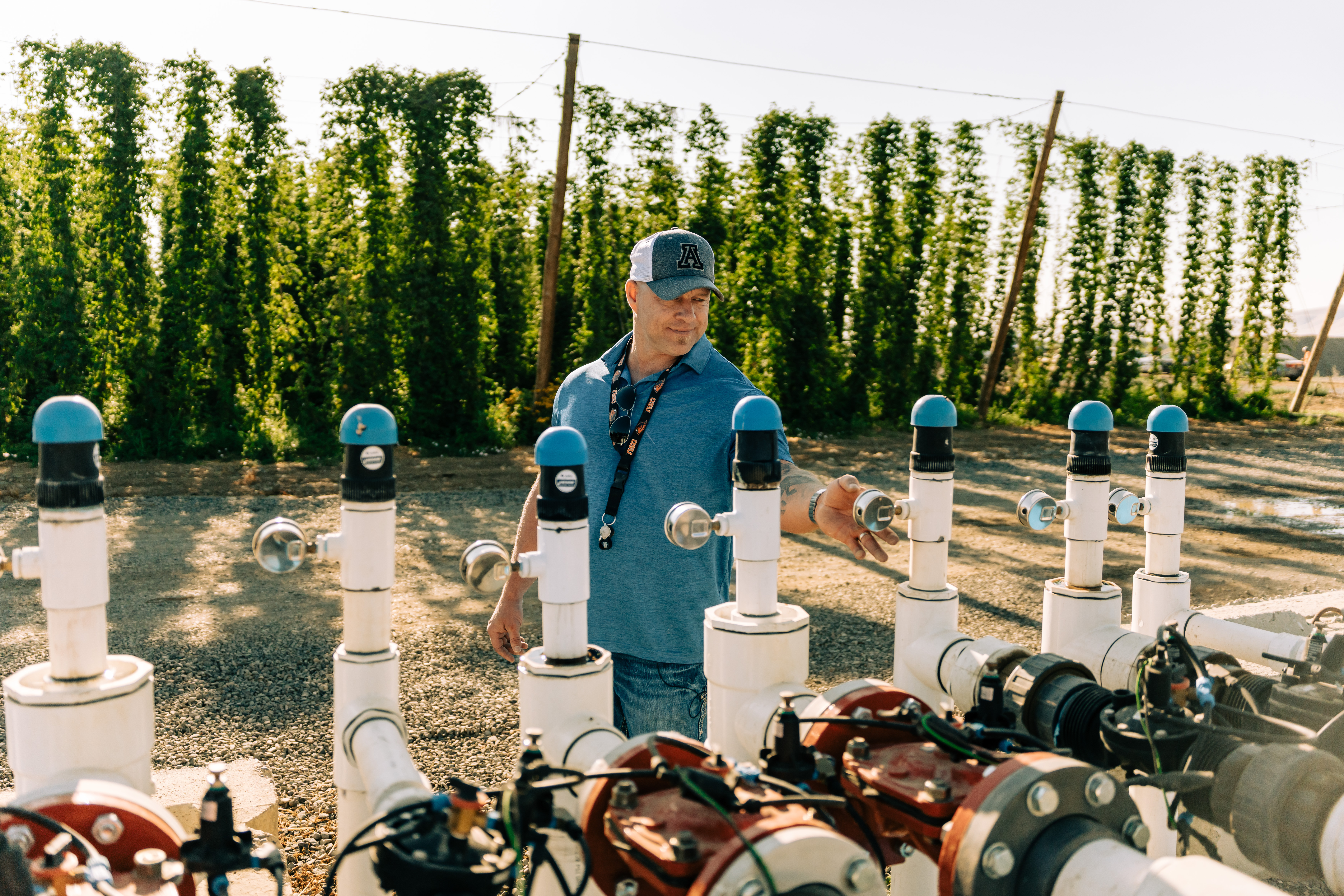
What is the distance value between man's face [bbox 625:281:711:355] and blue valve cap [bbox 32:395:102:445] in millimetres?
1596

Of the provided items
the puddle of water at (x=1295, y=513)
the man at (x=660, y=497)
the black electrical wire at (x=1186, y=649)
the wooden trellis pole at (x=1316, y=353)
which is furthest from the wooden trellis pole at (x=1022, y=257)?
the black electrical wire at (x=1186, y=649)

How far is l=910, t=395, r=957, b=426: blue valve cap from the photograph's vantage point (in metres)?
1.89

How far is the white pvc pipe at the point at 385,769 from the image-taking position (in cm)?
128

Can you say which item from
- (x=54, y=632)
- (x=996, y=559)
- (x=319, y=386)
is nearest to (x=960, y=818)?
(x=54, y=632)

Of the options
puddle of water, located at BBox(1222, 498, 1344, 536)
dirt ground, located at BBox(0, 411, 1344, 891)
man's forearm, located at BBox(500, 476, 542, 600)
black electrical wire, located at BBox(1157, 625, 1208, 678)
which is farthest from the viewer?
puddle of water, located at BBox(1222, 498, 1344, 536)

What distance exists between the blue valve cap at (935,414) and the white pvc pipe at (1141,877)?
2.82ft

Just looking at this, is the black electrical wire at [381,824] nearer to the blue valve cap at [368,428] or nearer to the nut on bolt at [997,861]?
the blue valve cap at [368,428]

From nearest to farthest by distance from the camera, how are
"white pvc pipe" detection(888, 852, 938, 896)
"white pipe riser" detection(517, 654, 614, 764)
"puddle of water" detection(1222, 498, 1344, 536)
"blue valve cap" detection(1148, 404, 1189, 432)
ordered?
"white pipe riser" detection(517, 654, 614, 764) → "white pvc pipe" detection(888, 852, 938, 896) → "blue valve cap" detection(1148, 404, 1189, 432) → "puddle of water" detection(1222, 498, 1344, 536)

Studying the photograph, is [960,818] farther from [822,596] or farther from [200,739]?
[822,596]

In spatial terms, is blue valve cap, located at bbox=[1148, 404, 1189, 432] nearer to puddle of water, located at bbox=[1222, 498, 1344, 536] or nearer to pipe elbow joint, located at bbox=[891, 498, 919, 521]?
pipe elbow joint, located at bbox=[891, 498, 919, 521]

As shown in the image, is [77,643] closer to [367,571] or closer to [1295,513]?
[367,571]

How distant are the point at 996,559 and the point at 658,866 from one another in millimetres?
7958

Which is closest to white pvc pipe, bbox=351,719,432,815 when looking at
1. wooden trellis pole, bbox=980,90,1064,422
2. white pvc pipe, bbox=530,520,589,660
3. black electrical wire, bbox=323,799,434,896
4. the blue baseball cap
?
black electrical wire, bbox=323,799,434,896

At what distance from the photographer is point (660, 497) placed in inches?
107
